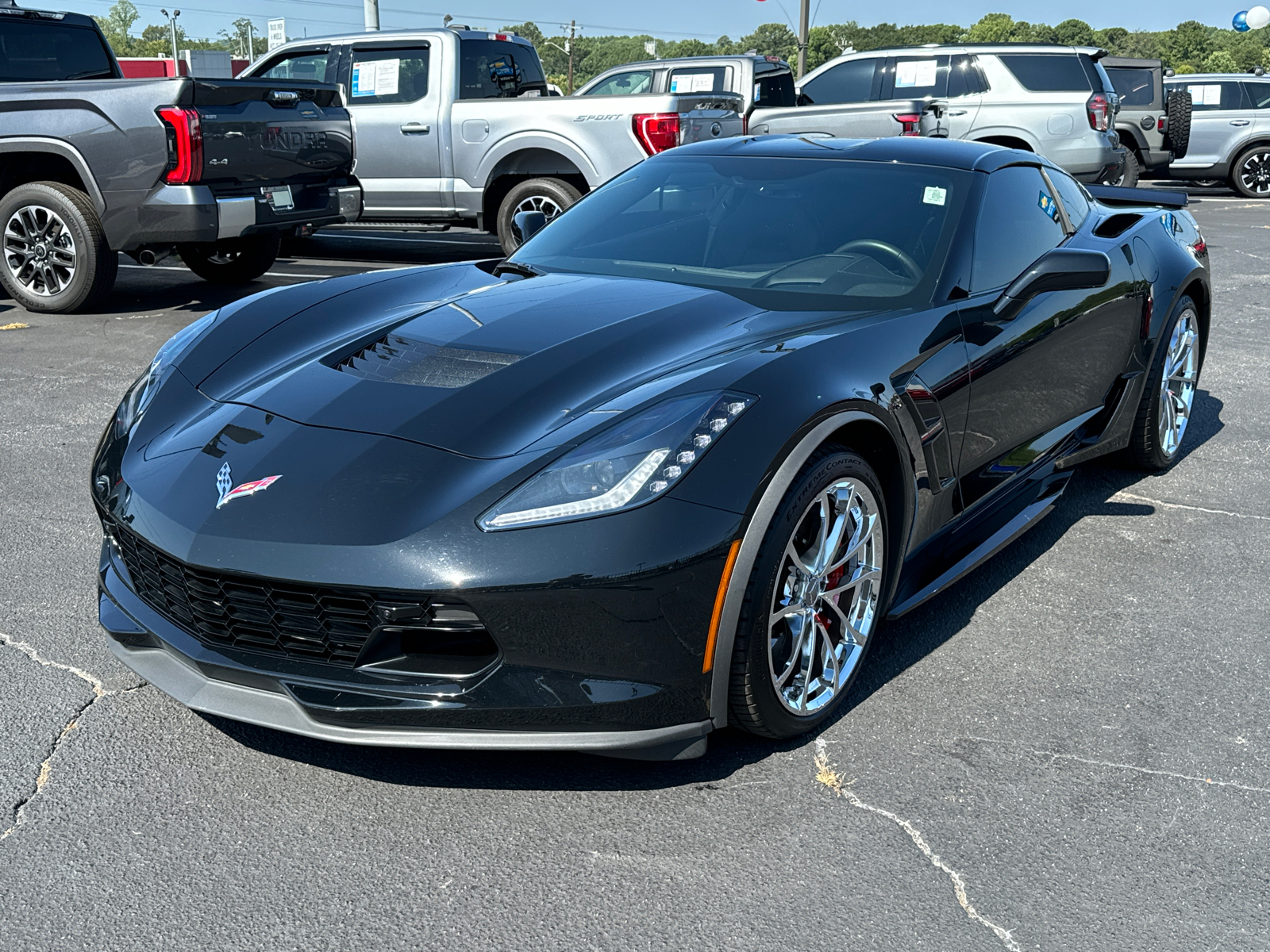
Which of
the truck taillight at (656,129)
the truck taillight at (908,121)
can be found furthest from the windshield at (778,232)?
the truck taillight at (908,121)

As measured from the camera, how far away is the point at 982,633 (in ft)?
11.8

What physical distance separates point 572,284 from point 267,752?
5.45 feet

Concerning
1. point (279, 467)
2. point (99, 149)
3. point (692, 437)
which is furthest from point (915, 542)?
point (99, 149)

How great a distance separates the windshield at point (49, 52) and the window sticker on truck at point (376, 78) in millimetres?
2285

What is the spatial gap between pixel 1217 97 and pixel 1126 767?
18101 millimetres

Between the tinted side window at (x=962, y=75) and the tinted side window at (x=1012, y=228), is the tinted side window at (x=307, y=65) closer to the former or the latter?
Result: the tinted side window at (x=962, y=75)

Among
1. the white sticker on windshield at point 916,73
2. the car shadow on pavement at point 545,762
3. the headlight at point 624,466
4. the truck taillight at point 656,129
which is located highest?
the white sticker on windshield at point 916,73

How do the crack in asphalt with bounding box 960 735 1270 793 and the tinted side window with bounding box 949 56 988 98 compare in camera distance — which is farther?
the tinted side window with bounding box 949 56 988 98

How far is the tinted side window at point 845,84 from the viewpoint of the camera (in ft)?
47.0

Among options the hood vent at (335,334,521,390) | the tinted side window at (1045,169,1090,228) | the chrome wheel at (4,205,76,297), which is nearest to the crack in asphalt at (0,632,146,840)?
the hood vent at (335,334,521,390)

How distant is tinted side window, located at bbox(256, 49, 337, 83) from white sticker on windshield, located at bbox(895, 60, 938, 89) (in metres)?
6.63

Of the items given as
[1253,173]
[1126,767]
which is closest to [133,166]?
[1126,767]

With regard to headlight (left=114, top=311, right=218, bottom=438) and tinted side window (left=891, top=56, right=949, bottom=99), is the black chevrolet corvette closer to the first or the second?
headlight (left=114, top=311, right=218, bottom=438)

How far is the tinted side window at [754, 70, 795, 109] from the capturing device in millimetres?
14414
